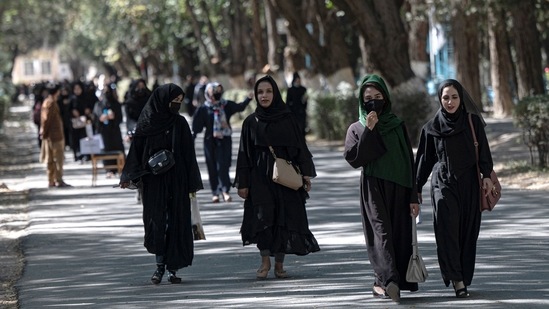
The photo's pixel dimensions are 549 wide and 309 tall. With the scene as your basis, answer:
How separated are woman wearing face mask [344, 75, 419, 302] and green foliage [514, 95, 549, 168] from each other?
10.4m

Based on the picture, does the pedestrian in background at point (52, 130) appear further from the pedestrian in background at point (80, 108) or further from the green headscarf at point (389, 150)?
the green headscarf at point (389, 150)

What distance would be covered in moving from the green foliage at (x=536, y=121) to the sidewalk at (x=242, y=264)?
1.72 m

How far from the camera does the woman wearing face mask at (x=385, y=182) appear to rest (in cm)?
960

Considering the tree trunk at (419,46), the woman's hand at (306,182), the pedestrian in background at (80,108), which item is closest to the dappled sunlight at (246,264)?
the woman's hand at (306,182)

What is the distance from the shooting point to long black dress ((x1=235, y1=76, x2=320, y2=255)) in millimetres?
11086

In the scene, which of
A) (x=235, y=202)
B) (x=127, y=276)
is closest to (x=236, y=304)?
(x=127, y=276)

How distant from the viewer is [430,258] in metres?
12.1

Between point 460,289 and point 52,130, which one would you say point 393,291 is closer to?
point 460,289

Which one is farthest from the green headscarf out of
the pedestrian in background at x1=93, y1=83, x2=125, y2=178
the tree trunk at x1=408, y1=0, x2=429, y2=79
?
the tree trunk at x1=408, y1=0, x2=429, y2=79

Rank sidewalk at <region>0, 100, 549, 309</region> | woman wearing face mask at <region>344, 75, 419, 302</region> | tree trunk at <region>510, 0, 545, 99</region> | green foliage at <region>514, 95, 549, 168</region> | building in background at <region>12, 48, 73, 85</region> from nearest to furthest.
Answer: woman wearing face mask at <region>344, 75, 419, 302</region>, sidewalk at <region>0, 100, 549, 309</region>, green foliage at <region>514, 95, 549, 168</region>, tree trunk at <region>510, 0, 545, 99</region>, building in background at <region>12, 48, 73, 85</region>

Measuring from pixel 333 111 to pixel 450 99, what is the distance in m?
21.9

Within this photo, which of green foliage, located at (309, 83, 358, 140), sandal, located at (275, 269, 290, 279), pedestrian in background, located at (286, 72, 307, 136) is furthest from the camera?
green foliage, located at (309, 83, 358, 140)

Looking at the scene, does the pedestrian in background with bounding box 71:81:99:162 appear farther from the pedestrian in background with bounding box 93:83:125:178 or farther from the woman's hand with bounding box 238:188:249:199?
the woman's hand with bounding box 238:188:249:199

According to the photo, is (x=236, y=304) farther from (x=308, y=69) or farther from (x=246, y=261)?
(x=308, y=69)
